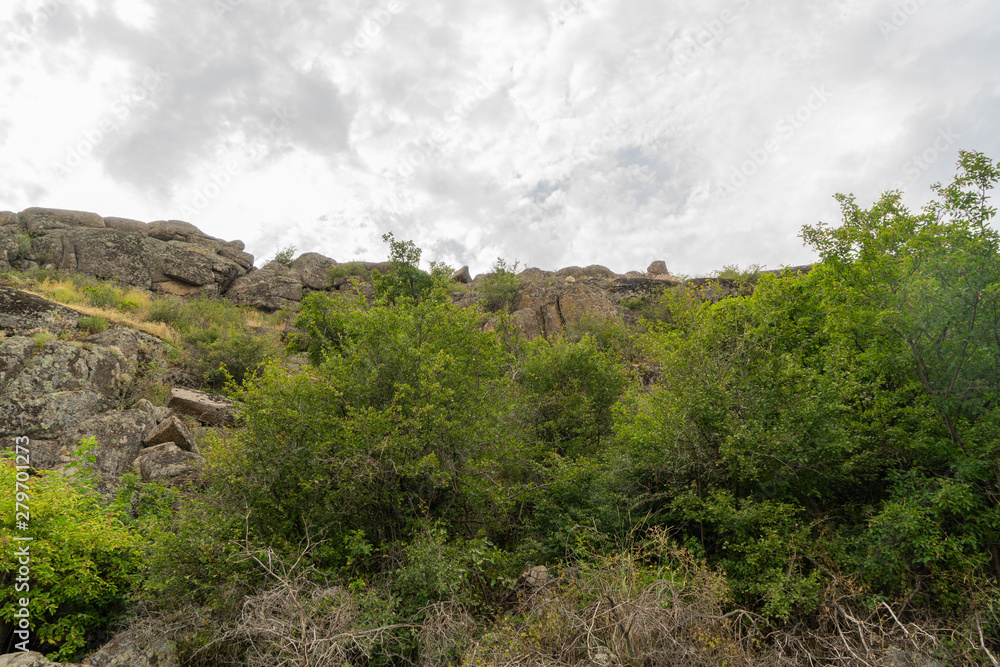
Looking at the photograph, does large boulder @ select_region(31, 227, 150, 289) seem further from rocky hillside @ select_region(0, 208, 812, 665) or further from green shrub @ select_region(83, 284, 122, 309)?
green shrub @ select_region(83, 284, 122, 309)

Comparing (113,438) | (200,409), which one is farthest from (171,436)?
(200,409)

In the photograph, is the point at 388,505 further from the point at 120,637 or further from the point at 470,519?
the point at 120,637

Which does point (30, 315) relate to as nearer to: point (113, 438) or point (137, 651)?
point (113, 438)

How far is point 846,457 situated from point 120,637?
452 inches

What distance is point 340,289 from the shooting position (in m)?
36.5

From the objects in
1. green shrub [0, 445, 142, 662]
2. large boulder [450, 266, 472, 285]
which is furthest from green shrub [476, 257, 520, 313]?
green shrub [0, 445, 142, 662]

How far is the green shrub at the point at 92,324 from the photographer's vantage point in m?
14.4

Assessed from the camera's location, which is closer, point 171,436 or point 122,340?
point 171,436

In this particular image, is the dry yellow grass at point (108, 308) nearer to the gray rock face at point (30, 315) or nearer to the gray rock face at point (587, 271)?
the gray rock face at point (30, 315)

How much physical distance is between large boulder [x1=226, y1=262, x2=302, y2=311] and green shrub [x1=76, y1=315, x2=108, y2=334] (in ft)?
50.3

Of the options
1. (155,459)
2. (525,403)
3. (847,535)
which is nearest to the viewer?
(847,535)

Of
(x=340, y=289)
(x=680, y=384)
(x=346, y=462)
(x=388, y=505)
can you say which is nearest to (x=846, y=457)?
(x=680, y=384)

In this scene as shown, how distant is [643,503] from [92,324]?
1761 centimetres

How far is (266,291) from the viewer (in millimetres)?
31375
